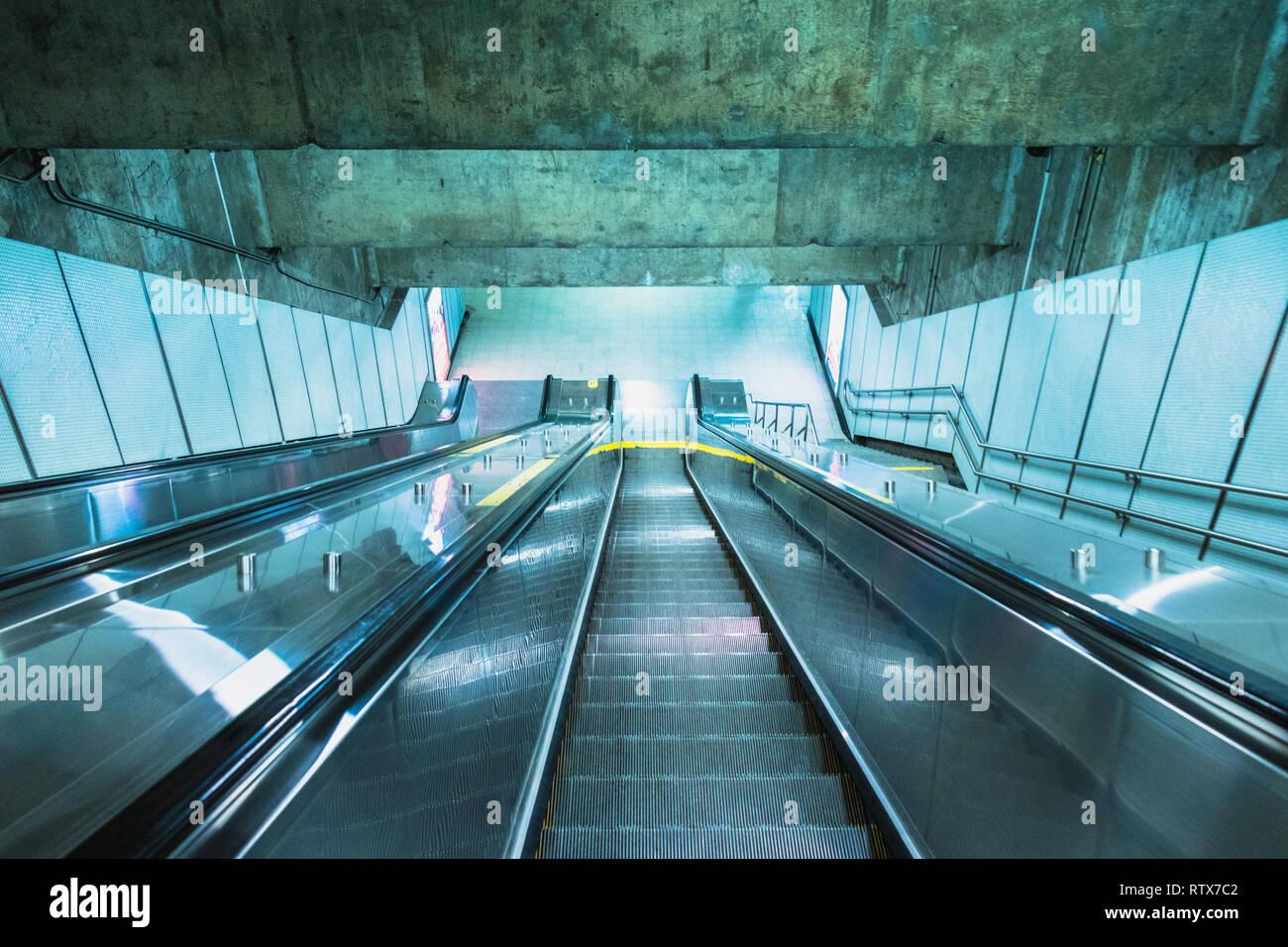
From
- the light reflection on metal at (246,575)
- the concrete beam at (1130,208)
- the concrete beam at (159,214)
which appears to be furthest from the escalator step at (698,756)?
the concrete beam at (159,214)

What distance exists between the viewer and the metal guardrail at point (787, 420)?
15.7 meters

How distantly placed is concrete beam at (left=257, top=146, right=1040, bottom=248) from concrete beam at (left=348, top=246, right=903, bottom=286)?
3773mm

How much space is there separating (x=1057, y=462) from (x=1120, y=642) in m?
6.66

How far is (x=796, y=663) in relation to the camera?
315cm

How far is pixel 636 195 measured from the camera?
8344mm

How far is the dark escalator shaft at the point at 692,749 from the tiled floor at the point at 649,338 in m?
15.0

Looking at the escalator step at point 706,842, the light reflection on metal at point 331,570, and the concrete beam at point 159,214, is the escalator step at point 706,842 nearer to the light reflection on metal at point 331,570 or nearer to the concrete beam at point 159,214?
the light reflection on metal at point 331,570

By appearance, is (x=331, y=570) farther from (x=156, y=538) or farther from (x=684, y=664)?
(x=684, y=664)

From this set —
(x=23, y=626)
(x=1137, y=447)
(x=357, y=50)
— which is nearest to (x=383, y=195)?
(x=357, y=50)

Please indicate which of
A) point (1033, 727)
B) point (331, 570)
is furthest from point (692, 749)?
point (331, 570)

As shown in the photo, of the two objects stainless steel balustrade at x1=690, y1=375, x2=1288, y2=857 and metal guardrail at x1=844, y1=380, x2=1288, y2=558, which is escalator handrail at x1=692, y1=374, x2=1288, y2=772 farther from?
metal guardrail at x1=844, y1=380, x2=1288, y2=558

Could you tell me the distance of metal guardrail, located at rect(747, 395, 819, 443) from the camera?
1570 cm

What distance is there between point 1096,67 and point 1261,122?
142cm
